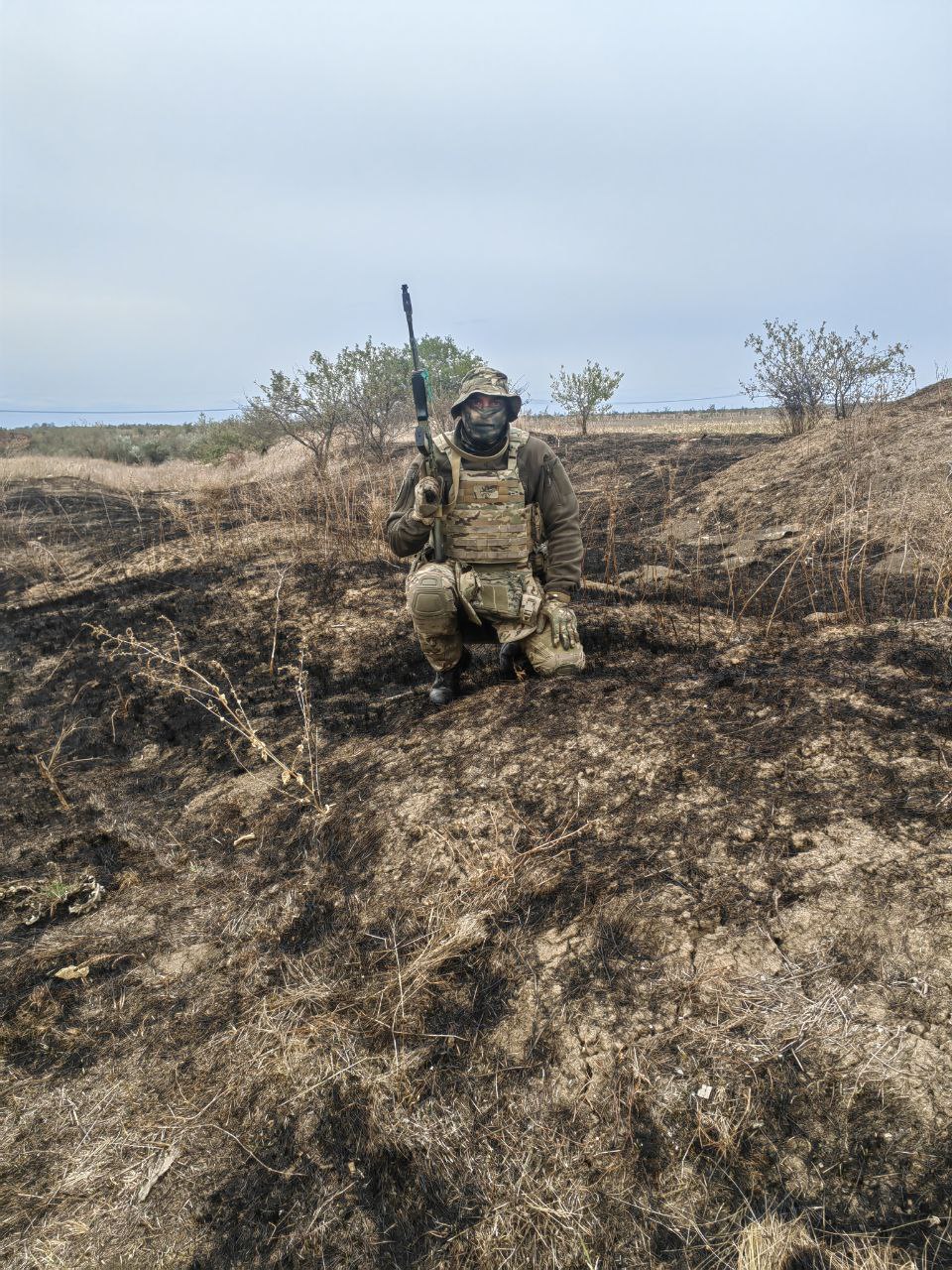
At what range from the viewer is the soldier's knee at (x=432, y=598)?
3299 millimetres

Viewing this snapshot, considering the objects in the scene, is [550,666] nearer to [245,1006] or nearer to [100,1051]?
[245,1006]

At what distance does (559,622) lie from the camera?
336 cm

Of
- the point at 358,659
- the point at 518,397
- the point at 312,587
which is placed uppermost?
the point at 518,397

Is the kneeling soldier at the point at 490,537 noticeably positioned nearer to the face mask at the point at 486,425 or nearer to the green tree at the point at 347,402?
the face mask at the point at 486,425

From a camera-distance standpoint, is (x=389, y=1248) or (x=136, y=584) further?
(x=136, y=584)

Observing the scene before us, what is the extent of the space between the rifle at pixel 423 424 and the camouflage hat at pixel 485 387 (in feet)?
0.50

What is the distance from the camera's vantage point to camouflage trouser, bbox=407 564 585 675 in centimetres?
332

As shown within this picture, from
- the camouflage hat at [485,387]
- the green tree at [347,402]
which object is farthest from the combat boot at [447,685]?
the green tree at [347,402]

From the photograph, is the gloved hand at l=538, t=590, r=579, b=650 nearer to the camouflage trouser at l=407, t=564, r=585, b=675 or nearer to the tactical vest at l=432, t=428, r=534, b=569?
the camouflage trouser at l=407, t=564, r=585, b=675

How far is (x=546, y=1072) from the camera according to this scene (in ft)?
4.99

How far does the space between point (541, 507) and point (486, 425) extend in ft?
1.77

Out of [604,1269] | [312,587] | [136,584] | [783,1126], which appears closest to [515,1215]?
[604,1269]

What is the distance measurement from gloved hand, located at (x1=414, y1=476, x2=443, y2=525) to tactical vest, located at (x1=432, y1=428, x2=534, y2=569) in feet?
0.40

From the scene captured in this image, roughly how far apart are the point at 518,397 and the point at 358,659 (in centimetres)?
195
